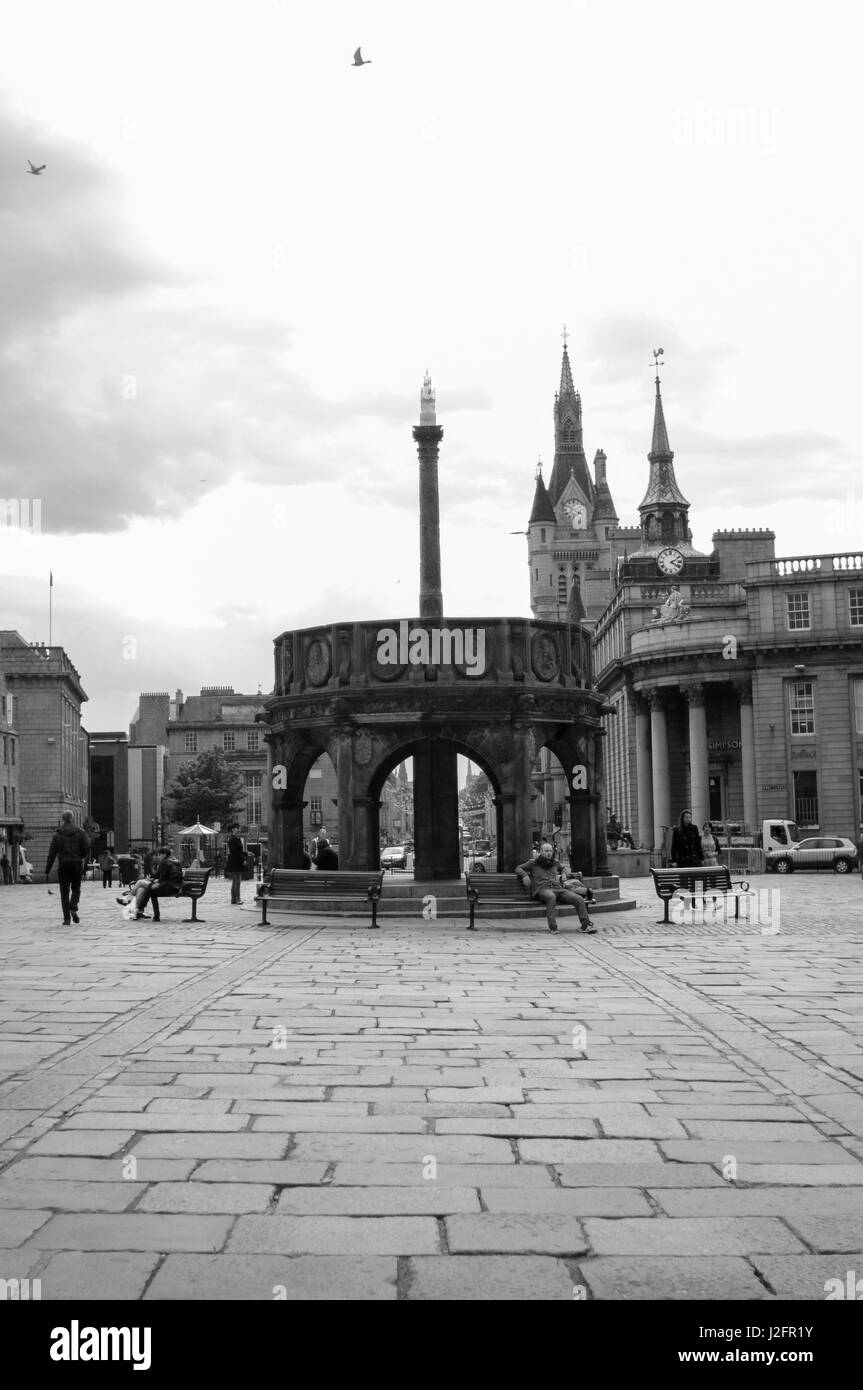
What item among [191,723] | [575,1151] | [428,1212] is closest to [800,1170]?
[575,1151]

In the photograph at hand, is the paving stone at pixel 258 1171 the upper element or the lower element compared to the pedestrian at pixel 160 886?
lower

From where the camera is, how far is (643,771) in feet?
251

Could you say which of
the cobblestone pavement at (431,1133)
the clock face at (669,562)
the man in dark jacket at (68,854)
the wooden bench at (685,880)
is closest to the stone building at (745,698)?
the clock face at (669,562)

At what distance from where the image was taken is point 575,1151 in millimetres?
6883

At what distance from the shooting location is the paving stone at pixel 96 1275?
486cm

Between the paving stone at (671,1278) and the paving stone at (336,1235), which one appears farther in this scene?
the paving stone at (336,1235)

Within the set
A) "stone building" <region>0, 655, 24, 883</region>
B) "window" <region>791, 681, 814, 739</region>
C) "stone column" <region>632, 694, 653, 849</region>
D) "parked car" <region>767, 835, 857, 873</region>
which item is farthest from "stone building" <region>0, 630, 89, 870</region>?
"parked car" <region>767, 835, 857, 873</region>

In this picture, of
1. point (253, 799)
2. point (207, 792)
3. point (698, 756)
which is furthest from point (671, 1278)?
point (253, 799)

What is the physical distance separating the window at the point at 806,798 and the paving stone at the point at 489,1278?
6210 centimetres

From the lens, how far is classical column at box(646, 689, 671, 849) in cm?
7250

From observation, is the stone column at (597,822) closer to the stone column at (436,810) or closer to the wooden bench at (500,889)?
the stone column at (436,810)

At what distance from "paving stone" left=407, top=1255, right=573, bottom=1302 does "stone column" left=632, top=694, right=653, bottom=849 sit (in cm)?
6986
